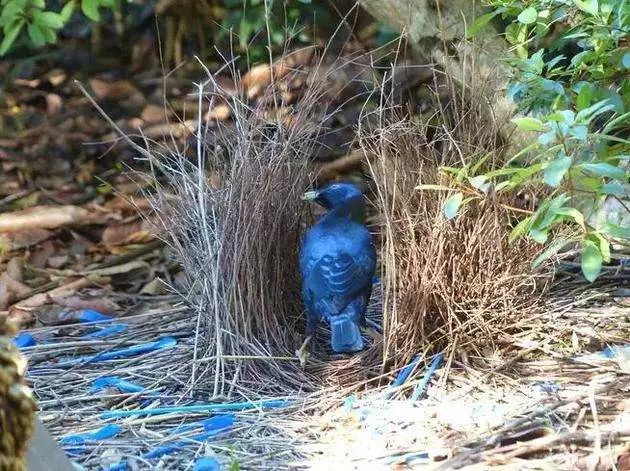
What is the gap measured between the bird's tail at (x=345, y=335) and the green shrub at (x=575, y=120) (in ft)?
1.58

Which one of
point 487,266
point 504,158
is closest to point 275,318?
point 487,266

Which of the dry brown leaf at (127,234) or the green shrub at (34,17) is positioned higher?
the green shrub at (34,17)

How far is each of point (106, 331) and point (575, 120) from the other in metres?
1.74

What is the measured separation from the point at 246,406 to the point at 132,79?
3.22 metres

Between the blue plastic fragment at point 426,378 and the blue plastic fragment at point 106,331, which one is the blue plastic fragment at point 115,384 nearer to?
the blue plastic fragment at point 106,331

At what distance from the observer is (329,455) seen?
2.21m

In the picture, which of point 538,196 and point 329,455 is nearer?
point 329,455

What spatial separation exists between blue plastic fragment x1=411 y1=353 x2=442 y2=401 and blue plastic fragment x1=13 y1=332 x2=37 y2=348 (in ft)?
4.20

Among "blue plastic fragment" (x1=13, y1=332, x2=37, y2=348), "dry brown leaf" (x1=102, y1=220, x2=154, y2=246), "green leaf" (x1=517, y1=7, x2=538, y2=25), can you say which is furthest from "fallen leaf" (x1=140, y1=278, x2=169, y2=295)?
"green leaf" (x1=517, y1=7, x2=538, y2=25)

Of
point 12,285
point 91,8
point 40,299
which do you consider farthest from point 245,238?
point 91,8

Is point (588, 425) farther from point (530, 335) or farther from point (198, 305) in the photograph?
point (198, 305)

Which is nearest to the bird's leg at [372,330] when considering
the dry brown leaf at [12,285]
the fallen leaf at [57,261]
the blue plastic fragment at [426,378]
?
the blue plastic fragment at [426,378]

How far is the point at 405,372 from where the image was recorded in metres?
2.59

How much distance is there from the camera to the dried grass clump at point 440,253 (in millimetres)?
2613
